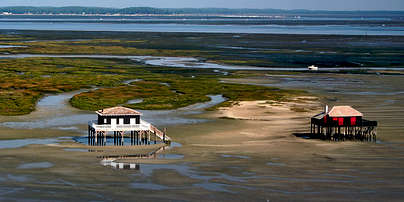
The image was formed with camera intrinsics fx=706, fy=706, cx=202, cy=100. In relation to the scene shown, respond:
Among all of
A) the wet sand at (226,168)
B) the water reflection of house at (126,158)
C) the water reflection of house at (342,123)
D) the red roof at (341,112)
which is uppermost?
the red roof at (341,112)

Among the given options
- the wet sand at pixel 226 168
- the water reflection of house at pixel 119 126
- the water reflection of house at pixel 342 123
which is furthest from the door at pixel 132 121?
the water reflection of house at pixel 342 123

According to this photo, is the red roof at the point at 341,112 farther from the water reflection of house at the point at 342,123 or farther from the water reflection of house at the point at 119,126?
the water reflection of house at the point at 119,126

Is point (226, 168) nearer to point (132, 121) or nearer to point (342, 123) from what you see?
point (132, 121)

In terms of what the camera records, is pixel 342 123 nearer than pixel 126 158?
No

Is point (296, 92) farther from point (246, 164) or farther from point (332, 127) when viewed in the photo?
point (246, 164)

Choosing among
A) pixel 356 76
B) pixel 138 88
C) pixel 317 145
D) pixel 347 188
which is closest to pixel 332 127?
pixel 317 145

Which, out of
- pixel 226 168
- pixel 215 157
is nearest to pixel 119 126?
pixel 215 157
